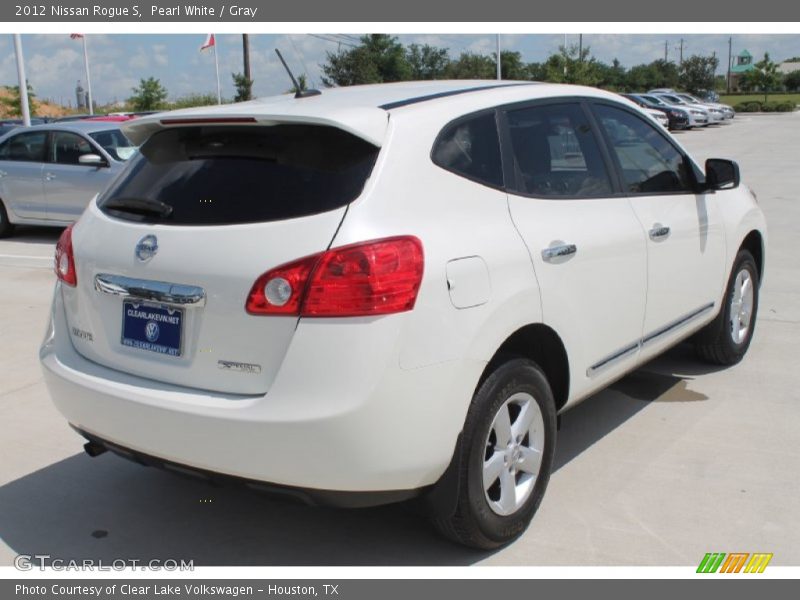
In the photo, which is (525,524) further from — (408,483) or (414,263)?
(414,263)

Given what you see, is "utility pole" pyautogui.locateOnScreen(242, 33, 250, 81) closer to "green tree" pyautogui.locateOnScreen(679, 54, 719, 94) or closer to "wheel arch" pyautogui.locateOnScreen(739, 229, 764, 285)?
"wheel arch" pyautogui.locateOnScreen(739, 229, 764, 285)

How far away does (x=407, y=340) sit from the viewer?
2.80 metres

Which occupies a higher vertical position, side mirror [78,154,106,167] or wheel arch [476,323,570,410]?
side mirror [78,154,106,167]

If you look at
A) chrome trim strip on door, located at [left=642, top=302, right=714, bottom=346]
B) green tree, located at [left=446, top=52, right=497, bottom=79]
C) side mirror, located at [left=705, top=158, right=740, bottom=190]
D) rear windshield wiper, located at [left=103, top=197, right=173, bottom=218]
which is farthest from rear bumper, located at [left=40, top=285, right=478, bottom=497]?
green tree, located at [left=446, top=52, right=497, bottom=79]

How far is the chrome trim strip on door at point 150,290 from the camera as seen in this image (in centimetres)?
294

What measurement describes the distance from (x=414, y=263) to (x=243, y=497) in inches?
65.9

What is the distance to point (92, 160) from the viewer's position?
1067cm

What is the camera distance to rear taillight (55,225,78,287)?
3.42 metres

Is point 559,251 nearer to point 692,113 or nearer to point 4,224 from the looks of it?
point 4,224

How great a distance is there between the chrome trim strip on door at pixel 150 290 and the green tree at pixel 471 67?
56.8m

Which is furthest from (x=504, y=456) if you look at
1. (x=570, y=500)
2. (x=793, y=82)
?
(x=793, y=82)

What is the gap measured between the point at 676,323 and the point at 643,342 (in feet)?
1.44

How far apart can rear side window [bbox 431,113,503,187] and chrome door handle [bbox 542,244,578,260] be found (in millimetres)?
336
